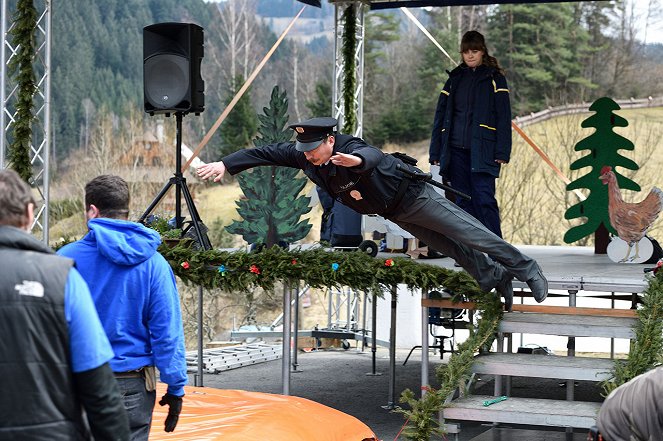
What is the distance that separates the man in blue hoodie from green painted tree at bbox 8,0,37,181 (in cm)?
477

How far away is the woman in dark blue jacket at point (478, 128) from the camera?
774 cm

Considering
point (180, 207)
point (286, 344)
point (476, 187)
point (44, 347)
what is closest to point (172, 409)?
point (44, 347)

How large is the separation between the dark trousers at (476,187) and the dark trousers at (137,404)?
440 centimetres

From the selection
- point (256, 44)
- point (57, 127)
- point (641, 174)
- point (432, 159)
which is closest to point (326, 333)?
point (432, 159)

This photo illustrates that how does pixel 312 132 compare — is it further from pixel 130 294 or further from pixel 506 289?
pixel 130 294

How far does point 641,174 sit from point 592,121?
49.1 feet

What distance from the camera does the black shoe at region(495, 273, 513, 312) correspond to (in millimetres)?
6234

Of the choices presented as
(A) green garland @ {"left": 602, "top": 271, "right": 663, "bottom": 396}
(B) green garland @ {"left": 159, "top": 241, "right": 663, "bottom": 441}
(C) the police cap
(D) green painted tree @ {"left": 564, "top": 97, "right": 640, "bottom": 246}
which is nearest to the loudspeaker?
(B) green garland @ {"left": 159, "top": 241, "right": 663, "bottom": 441}

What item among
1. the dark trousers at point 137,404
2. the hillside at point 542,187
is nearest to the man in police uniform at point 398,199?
the dark trousers at point 137,404

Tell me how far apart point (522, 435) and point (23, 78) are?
4.55m

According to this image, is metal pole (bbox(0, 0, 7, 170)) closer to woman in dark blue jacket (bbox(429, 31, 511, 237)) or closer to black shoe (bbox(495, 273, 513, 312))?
woman in dark blue jacket (bbox(429, 31, 511, 237))

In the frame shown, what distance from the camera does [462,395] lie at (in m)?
5.89

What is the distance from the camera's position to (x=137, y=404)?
3.75m

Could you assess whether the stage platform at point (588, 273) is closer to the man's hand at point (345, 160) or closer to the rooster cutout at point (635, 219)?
the rooster cutout at point (635, 219)
